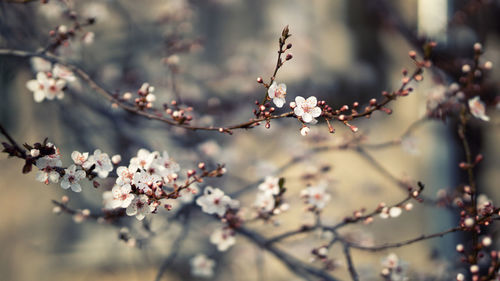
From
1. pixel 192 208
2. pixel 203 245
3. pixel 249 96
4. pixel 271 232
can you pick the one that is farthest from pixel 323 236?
pixel 249 96

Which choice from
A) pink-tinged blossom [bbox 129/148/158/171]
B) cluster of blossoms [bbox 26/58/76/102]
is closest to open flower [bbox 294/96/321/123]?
pink-tinged blossom [bbox 129/148/158/171]

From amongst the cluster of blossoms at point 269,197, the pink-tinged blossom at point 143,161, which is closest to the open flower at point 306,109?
the cluster of blossoms at point 269,197

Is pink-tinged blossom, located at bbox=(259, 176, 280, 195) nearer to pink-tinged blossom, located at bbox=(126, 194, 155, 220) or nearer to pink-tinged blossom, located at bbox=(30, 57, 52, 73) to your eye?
pink-tinged blossom, located at bbox=(126, 194, 155, 220)

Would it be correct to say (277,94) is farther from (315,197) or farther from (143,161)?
(315,197)

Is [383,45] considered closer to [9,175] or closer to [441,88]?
[441,88]

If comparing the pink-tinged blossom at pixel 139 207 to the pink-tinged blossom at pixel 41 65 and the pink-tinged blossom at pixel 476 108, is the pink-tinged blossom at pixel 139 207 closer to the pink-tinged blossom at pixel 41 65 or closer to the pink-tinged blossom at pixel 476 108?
the pink-tinged blossom at pixel 41 65

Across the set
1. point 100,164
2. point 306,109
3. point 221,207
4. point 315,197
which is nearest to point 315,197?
point 315,197
